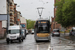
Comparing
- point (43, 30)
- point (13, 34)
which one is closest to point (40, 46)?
point (43, 30)

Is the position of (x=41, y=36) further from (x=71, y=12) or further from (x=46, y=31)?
(x=71, y=12)

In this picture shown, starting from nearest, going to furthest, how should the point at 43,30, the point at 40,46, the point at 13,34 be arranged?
1. the point at 40,46
2. the point at 43,30
3. the point at 13,34

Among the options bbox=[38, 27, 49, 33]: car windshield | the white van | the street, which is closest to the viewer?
the street

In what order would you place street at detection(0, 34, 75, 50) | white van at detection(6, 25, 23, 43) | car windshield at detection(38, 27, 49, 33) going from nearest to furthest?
1. street at detection(0, 34, 75, 50)
2. car windshield at detection(38, 27, 49, 33)
3. white van at detection(6, 25, 23, 43)

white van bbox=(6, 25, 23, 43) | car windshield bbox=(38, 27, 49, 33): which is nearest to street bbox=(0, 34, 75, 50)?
car windshield bbox=(38, 27, 49, 33)

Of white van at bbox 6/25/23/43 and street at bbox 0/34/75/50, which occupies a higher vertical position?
white van at bbox 6/25/23/43

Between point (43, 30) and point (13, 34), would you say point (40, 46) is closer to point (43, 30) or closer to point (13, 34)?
point (43, 30)

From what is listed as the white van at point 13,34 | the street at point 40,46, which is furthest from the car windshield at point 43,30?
the white van at point 13,34

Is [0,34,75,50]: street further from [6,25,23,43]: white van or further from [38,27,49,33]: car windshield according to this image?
[6,25,23,43]: white van

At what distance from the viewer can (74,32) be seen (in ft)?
184

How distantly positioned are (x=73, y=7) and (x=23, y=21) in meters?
87.6

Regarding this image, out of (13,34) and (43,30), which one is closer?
(43,30)

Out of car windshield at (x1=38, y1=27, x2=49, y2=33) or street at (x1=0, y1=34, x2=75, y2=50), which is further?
car windshield at (x1=38, y1=27, x2=49, y2=33)

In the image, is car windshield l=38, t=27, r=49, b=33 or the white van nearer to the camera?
car windshield l=38, t=27, r=49, b=33
